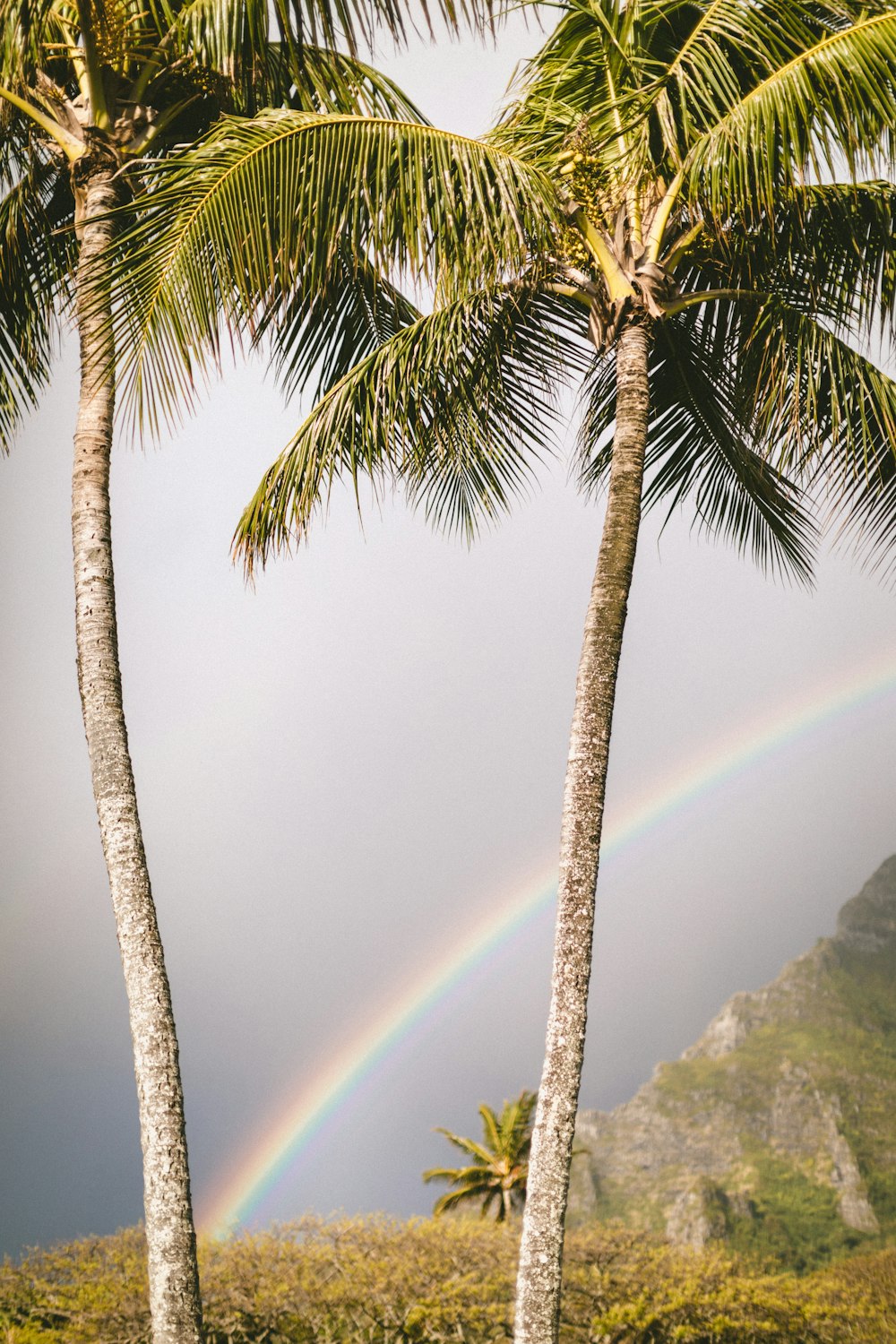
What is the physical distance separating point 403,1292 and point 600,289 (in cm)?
973

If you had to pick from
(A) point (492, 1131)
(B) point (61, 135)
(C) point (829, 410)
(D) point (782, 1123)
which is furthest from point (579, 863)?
(D) point (782, 1123)

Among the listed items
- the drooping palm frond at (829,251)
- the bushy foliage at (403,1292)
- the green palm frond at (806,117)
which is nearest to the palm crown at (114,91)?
the green palm frond at (806,117)

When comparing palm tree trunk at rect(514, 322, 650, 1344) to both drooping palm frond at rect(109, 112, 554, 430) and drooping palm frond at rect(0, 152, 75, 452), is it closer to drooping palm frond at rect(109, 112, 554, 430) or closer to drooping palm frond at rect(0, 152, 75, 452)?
drooping palm frond at rect(109, 112, 554, 430)

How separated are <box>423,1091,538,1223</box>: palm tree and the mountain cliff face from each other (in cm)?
3495

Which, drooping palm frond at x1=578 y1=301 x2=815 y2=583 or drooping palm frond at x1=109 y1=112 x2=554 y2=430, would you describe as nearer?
drooping palm frond at x1=109 y1=112 x2=554 y2=430

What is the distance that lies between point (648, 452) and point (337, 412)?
110 inches

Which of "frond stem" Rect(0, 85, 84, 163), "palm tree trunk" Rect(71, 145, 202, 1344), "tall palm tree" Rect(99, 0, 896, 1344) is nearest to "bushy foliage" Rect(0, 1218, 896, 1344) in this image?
"palm tree trunk" Rect(71, 145, 202, 1344)

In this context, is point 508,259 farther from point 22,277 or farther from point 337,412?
point 22,277

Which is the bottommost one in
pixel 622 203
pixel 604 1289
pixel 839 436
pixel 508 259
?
pixel 604 1289

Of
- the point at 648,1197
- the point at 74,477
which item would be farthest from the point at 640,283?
the point at 648,1197

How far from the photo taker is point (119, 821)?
537cm

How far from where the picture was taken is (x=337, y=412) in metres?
7.29

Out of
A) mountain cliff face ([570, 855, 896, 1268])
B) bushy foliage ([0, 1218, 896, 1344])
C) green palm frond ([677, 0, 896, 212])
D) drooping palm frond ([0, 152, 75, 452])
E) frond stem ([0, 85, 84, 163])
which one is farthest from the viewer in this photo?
mountain cliff face ([570, 855, 896, 1268])

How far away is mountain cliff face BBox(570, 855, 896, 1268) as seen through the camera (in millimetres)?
64500
